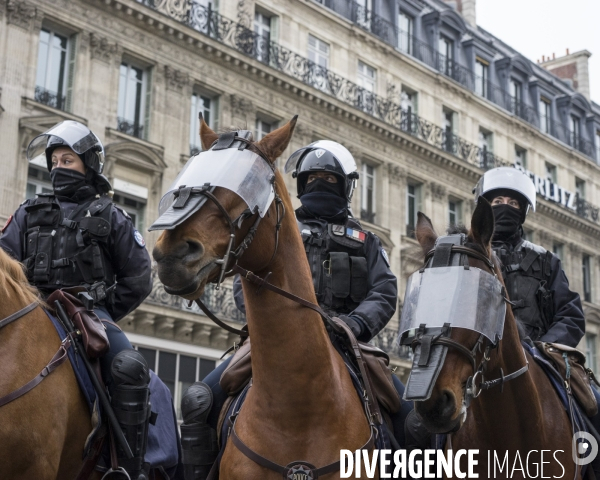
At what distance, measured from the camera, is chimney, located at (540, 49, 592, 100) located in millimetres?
46688

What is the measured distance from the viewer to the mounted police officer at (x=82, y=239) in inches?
232

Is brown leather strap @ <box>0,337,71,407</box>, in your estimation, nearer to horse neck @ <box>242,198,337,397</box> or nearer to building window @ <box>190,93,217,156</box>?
horse neck @ <box>242,198,337,397</box>

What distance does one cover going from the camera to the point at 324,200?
20.1 ft

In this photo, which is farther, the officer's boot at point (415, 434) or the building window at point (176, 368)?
the building window at point (176, 368)

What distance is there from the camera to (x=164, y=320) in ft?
76.3

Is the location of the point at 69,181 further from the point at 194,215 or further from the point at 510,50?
the point at 510,50

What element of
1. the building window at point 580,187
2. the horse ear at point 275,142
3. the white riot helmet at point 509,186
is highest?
the building window at point 580,187

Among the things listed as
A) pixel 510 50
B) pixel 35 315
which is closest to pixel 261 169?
pixel 35 315

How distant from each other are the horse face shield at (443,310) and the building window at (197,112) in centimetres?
2165

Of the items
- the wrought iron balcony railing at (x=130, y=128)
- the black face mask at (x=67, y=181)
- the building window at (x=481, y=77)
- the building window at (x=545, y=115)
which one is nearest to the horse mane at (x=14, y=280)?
the black face mask at (x=67, y=181)

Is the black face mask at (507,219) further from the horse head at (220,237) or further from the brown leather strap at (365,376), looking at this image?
the horse head at (220,237)

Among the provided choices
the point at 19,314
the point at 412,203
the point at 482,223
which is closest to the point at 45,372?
the point at 19,314

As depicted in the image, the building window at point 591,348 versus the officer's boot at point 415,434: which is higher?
the building window at point 591,348

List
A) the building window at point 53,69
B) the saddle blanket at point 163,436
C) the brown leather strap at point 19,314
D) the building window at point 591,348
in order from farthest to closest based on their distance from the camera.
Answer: the building window at point 591,348, the building window at point 53,69, the saddle blanket at point 163,436, the brown leather strap at point 19,314
